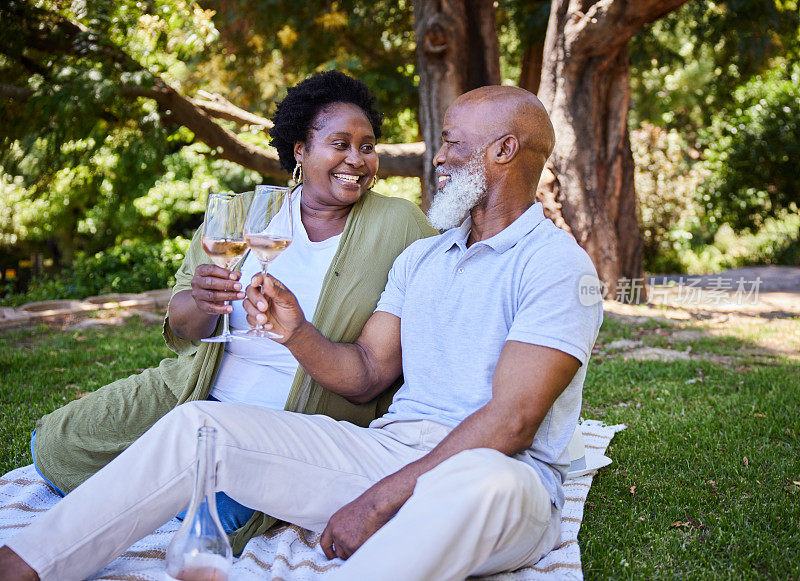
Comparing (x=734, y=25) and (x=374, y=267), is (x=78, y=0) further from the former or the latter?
(x=734, y=25)

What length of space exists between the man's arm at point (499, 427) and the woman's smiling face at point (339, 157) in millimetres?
1433

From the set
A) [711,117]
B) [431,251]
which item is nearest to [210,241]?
[431,251]

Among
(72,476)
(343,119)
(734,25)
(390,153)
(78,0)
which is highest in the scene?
(734,25)

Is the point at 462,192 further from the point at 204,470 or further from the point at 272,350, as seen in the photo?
the point at 204,470

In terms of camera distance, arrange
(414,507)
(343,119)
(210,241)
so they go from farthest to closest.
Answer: (343,119)
(210,241)
(414,507)

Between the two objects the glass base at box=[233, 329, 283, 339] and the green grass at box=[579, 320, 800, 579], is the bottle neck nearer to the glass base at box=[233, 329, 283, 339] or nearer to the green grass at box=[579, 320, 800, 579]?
the glass base at box=[233, 329, 283, 339]

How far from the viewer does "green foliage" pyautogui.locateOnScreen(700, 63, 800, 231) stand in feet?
53.5

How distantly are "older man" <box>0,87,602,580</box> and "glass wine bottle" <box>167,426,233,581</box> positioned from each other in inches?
9.2

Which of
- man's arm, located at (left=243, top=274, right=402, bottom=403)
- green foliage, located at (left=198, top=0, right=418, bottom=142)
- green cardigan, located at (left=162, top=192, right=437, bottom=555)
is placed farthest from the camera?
green foliage, located at (left=198, top=0, right=418, bottom=142)

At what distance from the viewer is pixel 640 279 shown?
1081cm

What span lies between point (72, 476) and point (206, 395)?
0.82 metres

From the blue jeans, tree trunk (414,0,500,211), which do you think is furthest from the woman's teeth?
tree trunk (414,0,500,211)

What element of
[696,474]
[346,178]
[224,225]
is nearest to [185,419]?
[224,225]

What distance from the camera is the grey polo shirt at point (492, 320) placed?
100 inches
